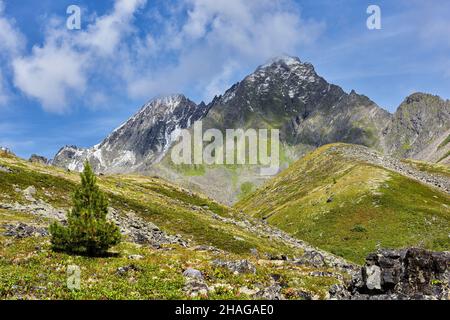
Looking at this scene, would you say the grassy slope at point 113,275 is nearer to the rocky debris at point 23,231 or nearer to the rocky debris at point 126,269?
the rocky debris at point 126,269

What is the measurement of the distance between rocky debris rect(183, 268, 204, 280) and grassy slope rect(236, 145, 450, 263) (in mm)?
53315

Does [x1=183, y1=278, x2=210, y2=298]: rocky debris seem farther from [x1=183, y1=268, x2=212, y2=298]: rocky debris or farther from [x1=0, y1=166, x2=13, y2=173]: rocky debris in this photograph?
[x1=0, y1=166, x2=13, y2=173]: rocky debris

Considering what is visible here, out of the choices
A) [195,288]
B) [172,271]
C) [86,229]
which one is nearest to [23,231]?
[86,229]

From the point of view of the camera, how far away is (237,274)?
85.6ft

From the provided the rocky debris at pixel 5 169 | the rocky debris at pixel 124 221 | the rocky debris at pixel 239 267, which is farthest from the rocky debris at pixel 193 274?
the rocky debris at pixel 5 169

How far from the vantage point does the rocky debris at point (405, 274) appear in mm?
19859

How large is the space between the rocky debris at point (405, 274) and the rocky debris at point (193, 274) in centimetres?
750

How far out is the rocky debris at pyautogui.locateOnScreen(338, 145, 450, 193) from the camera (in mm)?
126369

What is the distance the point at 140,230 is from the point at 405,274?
3806 centimetres

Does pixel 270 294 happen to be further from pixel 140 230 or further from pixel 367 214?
pixel 367 214

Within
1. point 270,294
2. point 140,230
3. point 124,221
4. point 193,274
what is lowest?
point 270,294

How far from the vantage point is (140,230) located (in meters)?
53.1

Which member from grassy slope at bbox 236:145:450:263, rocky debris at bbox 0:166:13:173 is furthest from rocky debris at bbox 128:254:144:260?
grassy slope at bbox 236:145:450:263
